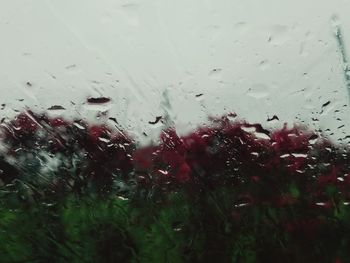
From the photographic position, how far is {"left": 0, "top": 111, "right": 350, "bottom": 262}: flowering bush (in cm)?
675

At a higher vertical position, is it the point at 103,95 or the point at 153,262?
the point at 103,95

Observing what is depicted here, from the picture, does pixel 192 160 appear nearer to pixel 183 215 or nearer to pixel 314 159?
pixel 183 215

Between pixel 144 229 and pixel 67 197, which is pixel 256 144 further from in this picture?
pixel 67 197

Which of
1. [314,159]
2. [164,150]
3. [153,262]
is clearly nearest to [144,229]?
[153,262]

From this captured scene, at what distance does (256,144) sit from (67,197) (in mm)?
2107

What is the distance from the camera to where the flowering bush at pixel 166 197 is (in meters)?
6.75

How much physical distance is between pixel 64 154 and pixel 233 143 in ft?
6.02

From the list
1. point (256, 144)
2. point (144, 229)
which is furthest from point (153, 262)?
point (256, 144)

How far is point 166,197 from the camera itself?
6.88 m

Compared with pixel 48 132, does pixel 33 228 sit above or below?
below

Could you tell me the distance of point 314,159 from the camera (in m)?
6.99

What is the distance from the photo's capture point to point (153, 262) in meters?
6.89

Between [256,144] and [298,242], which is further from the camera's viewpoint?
[256,144]

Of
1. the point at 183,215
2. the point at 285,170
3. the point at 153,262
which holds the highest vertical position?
the point at 285,170
